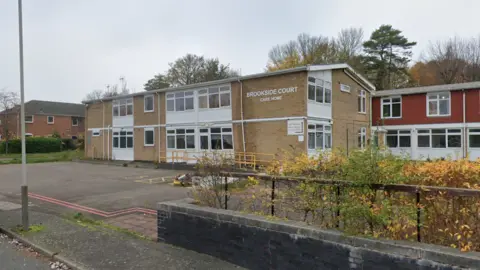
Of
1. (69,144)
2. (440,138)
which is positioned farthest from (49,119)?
(440,138)

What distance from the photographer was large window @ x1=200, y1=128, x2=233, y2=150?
22078 millimetres

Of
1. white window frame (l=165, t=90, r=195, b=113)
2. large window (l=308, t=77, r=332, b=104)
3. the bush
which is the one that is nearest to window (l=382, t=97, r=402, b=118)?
large window (l=308, t=77, r=332, b=104)

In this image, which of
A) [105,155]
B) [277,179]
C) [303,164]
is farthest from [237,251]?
[105,155]

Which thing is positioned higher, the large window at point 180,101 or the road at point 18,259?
the large window at point 180,101

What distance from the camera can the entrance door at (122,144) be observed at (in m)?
28.8

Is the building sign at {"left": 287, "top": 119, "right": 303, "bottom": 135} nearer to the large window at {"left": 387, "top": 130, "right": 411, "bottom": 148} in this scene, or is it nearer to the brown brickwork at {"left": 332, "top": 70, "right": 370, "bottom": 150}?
the brown brickwork at {"left": 332, "top": 70, "right": 370, "bottom": 150}

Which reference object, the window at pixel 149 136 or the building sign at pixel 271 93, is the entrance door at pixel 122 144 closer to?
the window at pixel 149 136

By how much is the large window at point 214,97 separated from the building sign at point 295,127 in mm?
4904

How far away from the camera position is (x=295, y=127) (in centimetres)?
1881

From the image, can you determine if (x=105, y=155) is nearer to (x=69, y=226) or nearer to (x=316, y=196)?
(x=69, y=226)

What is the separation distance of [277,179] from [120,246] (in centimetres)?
303

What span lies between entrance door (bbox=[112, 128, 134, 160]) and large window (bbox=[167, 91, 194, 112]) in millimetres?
5200

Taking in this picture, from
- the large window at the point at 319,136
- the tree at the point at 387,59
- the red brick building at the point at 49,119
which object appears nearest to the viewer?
the large window at the point at 319,136

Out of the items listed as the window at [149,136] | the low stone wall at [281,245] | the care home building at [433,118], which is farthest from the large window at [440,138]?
the low stone wall at [281,245]
